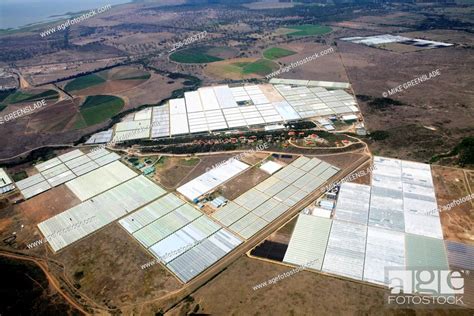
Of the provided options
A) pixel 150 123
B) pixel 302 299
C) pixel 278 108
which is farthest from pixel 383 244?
pixel 150 123

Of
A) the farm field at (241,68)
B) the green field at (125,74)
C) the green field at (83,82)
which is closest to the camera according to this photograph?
the green field at (83,82)

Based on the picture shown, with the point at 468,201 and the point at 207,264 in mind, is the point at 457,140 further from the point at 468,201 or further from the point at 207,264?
the point at 207,264

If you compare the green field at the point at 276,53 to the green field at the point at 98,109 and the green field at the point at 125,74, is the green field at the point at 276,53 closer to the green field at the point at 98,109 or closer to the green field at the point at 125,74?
the green field at the point at 125,74

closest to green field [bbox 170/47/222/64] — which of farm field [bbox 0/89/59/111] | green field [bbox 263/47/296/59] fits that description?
green field [bbox 263/47/296/59]

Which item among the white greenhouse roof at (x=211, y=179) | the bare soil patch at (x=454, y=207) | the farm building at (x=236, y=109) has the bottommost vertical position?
the bare soil patch at (x=454, y=207)

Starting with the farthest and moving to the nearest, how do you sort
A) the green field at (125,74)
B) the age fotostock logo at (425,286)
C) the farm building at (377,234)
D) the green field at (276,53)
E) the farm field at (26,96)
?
1. the green field at (276,53)
2. the green field at (125,74)
3. the farm field at (26,96)
4. the farm building at (377,234)
5. the age fotostock logo at (425,286)

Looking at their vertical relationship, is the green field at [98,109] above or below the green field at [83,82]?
below

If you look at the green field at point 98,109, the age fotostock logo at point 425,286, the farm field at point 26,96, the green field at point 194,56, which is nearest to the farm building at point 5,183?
the green field at point 98,109

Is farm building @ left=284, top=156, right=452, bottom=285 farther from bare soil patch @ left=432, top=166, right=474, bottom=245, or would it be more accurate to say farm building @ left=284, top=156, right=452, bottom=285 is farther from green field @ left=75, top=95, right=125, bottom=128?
green field @ left=75, top=95, right=125, bottom=128
